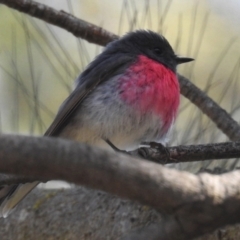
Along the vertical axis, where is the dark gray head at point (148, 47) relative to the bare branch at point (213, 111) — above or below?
above

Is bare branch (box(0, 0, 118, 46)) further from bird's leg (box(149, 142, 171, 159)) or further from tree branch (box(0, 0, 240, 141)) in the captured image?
bird's leg (box(149, 142, 171, 159))

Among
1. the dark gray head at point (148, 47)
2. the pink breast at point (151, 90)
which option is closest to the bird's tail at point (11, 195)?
the pink breast at point (151, 90)

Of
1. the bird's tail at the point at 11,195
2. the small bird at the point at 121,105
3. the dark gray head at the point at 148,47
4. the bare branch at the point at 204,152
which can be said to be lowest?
the bird's tail at the point at 11,195

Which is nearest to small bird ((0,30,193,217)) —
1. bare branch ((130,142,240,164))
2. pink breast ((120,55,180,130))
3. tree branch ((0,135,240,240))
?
pink breast ((120,55,180,130))

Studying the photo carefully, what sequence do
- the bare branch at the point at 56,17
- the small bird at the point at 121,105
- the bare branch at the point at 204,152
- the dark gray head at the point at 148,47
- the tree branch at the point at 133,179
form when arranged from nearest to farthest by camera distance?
1. the tree branch at the point at 133,179
2. the bare branch at the point at 204,152
3. the small bird at the point at 121,105
4. the bare branch at the point at 56,17
5. the dark gray head at the point at 148,47

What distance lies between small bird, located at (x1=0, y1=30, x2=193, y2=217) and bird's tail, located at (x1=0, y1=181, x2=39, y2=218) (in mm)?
472

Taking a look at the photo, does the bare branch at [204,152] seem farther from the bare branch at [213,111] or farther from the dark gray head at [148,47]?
the dark gray head at [148,47]

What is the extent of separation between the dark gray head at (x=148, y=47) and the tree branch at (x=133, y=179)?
2708mm

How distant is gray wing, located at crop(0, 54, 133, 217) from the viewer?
10.6 ft

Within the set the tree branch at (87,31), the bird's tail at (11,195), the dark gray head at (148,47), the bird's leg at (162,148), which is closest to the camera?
the bird's leg at (162,148)

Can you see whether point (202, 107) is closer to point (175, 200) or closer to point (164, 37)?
point (164, 37)

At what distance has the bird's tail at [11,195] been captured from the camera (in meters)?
3.15

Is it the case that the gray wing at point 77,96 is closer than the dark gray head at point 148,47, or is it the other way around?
the gray wing at point 77,96

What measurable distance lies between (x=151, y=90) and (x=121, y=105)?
9.1 inches
